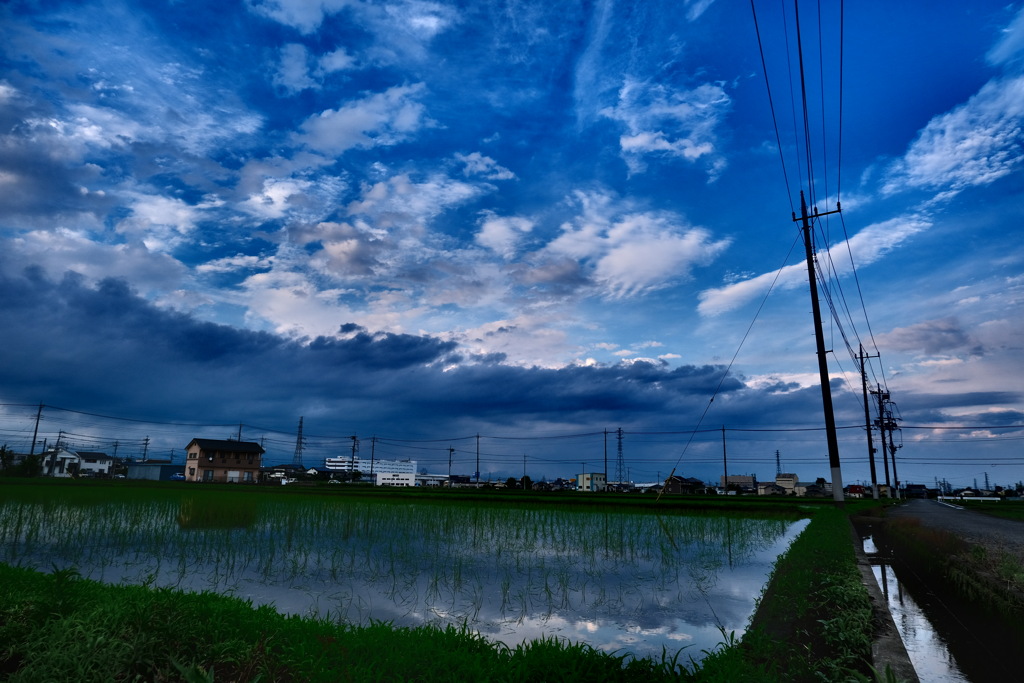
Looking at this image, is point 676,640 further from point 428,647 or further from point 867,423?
point 867,423

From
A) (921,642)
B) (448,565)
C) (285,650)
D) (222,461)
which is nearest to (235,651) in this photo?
(285,650)

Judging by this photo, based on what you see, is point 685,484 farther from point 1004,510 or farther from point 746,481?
point 1004,510

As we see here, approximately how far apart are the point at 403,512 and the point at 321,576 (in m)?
14.0

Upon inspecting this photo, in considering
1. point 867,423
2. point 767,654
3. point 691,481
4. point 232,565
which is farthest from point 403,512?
point 691,481

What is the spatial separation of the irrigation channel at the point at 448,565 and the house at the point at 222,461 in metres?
64.1

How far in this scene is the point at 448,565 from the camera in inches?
429

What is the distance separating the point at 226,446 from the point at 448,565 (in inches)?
3197

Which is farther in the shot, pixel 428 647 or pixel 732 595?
pixel 732 595

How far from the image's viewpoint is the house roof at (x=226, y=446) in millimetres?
78562

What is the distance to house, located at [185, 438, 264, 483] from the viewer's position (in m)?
77.8

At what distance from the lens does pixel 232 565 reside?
1032 centimetres

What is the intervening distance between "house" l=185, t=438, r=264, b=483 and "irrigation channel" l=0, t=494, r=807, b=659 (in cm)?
6415

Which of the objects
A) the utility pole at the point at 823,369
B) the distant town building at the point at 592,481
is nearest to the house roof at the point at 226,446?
the distant town building at the point at 592,481

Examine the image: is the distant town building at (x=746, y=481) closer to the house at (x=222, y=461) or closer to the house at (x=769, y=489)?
the house at (x=769, y=489)
